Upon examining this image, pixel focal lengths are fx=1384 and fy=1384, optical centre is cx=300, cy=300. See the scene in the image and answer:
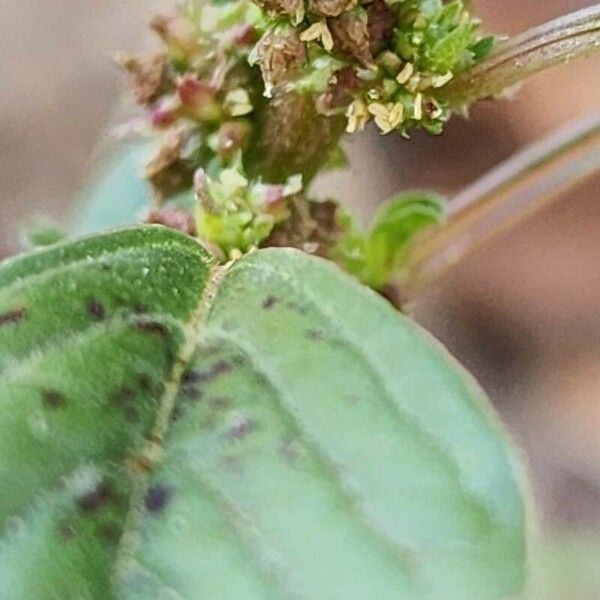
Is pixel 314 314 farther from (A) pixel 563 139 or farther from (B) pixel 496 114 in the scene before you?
(B) pixel 496 114

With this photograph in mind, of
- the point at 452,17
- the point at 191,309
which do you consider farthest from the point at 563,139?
the point at 191,309

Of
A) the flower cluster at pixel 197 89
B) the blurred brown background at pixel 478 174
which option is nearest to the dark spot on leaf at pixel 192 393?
the flower cluster at pixel 197 89

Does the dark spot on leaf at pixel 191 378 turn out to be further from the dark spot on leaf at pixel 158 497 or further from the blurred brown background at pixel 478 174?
the blurred brown background at pixel 478 174

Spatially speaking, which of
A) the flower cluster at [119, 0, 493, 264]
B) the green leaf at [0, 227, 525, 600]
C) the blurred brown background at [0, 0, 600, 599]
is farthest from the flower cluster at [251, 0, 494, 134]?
the blurred brown background at [0, 0, 600, 599]

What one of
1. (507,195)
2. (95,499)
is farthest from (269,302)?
(507,195)

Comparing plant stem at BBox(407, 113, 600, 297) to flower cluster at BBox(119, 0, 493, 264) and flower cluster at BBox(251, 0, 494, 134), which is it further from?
flower cluster at BBox(251, 0, 494, 134)
